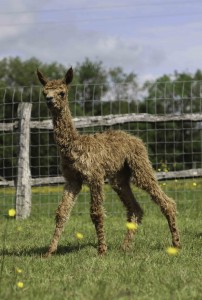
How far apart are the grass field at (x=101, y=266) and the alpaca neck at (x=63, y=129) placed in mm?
1164

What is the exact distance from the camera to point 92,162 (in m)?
6.94

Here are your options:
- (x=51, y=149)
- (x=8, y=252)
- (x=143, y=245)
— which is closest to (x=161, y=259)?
(x=143, y=245)

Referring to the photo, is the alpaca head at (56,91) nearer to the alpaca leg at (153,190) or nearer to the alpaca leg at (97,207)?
the alpaca leg at (97,207)

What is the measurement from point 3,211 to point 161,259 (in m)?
6.72

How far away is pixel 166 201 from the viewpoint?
7.41 meters

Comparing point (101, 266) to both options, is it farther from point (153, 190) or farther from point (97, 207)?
point (153, 190)

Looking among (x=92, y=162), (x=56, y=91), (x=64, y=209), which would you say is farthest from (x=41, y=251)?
(x=56, y=91)

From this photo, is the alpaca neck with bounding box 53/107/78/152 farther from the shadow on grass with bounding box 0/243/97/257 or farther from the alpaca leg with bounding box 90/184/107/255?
the shadow on grass with bounding box 0/243/97/257

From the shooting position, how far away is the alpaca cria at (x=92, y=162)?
22.6 ft

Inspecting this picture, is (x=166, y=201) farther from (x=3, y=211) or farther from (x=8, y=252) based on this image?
(x=3, y=211)

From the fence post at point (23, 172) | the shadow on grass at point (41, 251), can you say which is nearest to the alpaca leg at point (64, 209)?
the shadow on grass at point (41, 251)

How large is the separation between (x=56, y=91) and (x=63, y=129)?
461mm

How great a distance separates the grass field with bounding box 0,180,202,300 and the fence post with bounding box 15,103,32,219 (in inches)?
63.5

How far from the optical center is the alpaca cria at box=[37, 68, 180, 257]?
689 centimetres
